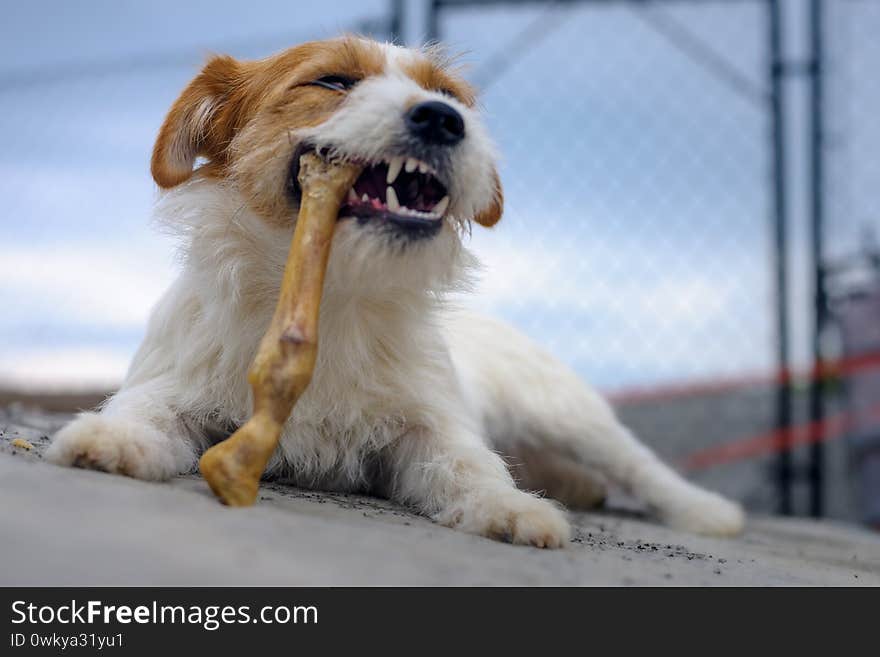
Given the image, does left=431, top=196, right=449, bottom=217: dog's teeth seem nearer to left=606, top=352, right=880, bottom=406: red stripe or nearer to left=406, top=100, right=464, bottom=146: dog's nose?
left=406, top=100, right=464, bottom=146: dog's nose

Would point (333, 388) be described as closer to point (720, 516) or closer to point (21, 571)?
point (21, 571)

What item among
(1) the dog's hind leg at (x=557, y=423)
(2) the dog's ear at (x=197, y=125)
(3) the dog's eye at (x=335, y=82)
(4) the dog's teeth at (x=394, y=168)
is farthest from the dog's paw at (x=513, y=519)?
(1) the dog's hind leg at (x=557, y=423)

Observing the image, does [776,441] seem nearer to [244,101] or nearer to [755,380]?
[755,380]

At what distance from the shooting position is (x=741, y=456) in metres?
4.76

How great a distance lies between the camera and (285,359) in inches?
60.7

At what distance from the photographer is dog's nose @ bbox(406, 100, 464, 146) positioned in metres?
1.79

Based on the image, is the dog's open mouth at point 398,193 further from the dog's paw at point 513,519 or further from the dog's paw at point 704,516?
the dog's paw at point 704,516

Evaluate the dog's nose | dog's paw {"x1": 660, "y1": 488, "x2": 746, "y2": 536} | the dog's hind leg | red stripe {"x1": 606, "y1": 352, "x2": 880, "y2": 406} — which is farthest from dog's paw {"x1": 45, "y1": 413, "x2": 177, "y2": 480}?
red stripe {"x1": 606, "y1": 352, "x2": 880, "y2": 406}

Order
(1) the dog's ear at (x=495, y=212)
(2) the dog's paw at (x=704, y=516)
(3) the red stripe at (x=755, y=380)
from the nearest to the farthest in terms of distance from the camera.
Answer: (1) the dog's ear at (x=495, y=212)
(2) the dog's paw at (x=704, y=516)
(3) the red stripe at (x=755, y=380)

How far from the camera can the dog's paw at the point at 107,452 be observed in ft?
5.22

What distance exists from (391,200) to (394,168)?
0.09 m

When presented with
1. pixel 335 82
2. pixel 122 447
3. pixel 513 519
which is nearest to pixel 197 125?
pixel 335 82

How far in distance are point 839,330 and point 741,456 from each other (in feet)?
2.87

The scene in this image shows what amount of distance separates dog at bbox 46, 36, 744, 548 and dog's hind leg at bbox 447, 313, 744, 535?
0.84m
